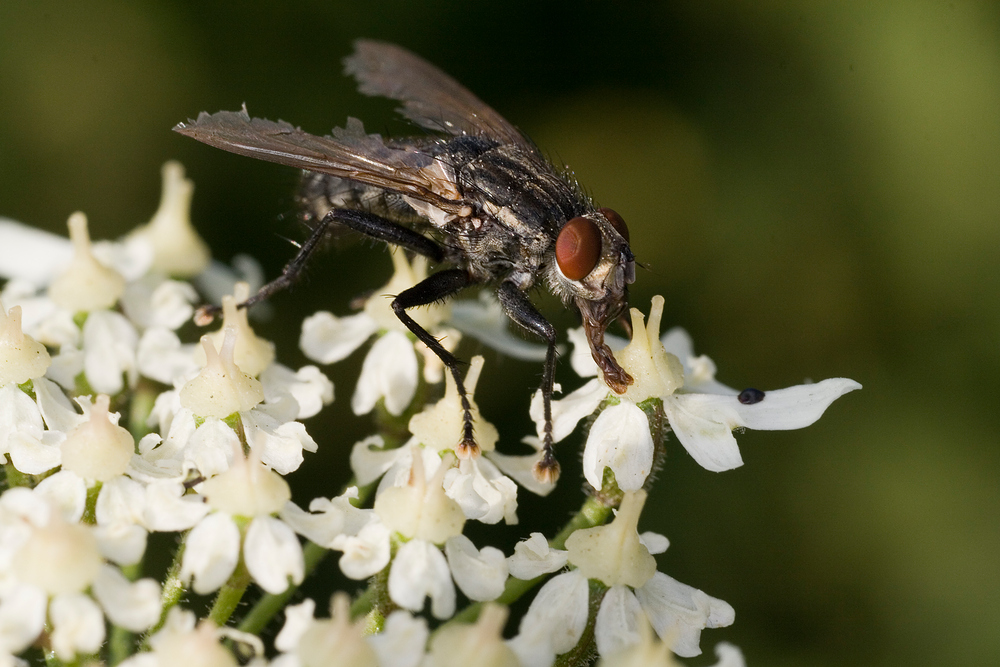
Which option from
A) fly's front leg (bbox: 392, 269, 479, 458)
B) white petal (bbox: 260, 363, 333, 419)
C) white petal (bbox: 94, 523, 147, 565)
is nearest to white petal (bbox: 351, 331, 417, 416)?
fly's front leg (bbox: 392, 269, 479, 458)

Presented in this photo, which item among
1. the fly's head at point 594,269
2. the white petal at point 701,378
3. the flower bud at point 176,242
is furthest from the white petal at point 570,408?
the flower bud at point 176,242

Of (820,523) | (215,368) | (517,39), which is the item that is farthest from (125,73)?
(820,523)

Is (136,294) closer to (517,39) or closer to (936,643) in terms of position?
(517,39)

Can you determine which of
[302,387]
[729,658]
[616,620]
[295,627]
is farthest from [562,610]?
[302,387]

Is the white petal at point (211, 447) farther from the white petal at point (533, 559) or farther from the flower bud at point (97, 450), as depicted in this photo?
the white petal at point (533, 559)

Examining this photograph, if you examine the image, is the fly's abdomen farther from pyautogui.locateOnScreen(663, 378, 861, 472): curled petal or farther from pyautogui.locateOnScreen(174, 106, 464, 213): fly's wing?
pyautogui.locateOnScreen(663, 378, 861, 472): curled petal
